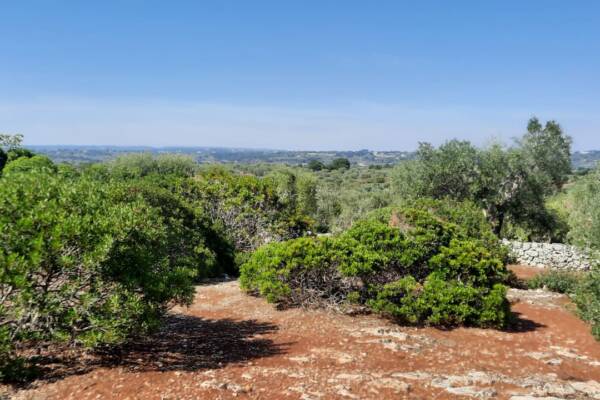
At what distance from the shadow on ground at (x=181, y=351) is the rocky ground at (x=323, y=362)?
16 millimetres

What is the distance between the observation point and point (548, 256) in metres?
19.2

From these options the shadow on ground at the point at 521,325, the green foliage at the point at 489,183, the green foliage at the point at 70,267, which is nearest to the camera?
the green foliage at the point at 70,267

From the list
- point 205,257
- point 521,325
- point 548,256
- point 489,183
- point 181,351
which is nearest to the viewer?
point 181,351

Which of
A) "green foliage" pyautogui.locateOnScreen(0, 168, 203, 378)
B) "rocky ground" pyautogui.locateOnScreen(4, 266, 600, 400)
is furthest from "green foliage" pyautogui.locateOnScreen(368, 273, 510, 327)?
"green foliage" pyautogui.locateOnScreen(0, 168, 203, 378)

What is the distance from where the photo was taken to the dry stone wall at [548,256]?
742 inches

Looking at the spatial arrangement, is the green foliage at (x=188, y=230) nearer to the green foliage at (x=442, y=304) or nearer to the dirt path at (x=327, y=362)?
the dirt path at (x=327, y=362)

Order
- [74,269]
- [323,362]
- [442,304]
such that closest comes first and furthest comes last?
[74,269], [323,362], [442,304]

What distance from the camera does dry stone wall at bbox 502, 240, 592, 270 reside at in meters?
18.8

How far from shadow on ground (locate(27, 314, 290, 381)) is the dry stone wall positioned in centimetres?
1459

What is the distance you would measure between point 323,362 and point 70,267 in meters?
3.81

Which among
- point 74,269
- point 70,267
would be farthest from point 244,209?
point 70,267

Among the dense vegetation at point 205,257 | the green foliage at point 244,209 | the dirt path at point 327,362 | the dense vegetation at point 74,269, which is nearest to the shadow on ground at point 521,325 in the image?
the dirt path at point 327,362

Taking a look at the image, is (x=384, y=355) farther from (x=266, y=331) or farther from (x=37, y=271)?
(x=37, y=271)

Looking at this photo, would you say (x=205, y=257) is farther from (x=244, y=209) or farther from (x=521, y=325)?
(x=521, y=325)
